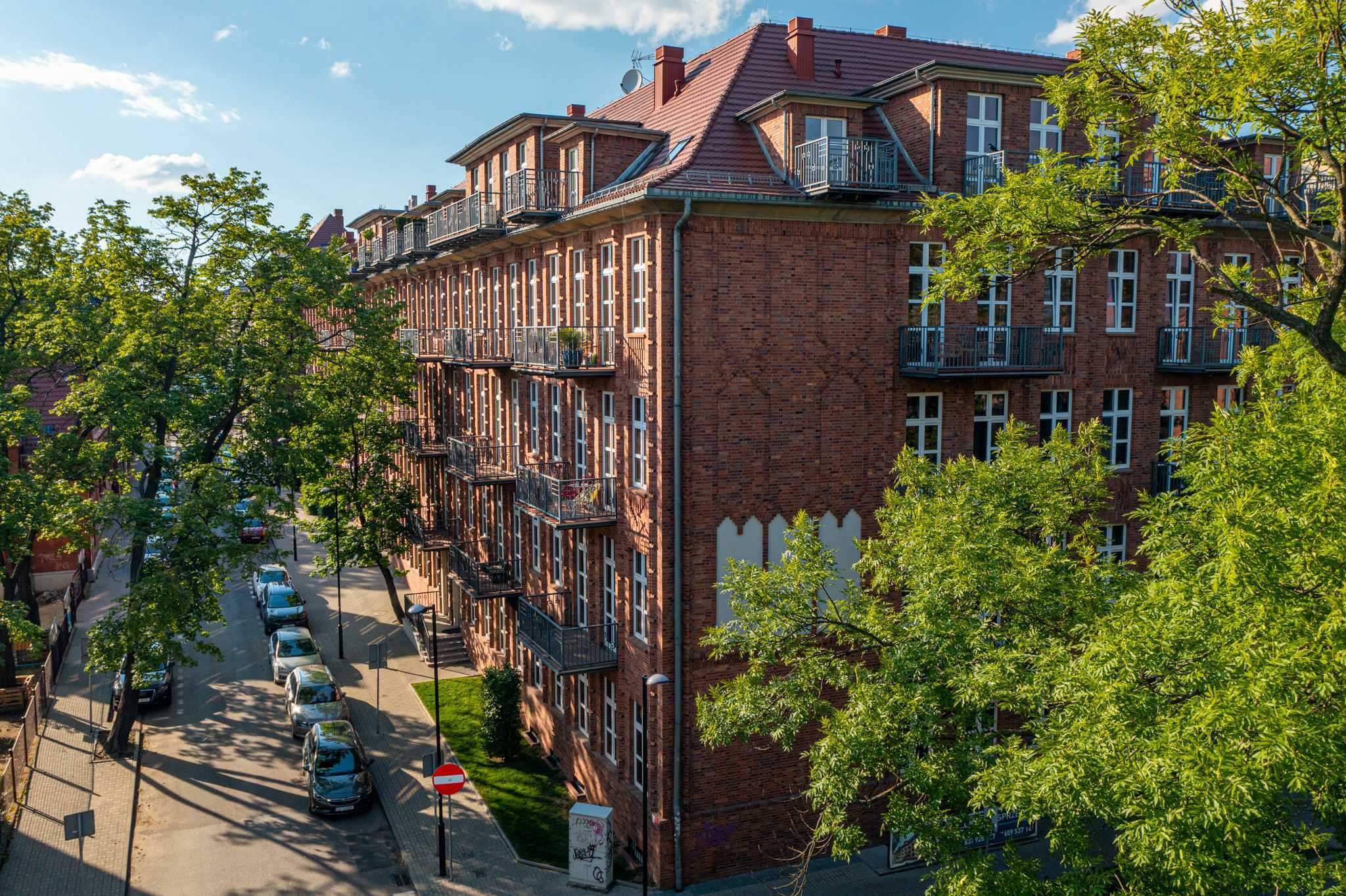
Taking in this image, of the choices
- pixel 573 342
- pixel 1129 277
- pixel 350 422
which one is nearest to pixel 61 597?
pixel 350 422

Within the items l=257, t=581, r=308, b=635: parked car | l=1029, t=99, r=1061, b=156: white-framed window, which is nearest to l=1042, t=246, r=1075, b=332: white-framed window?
l=1029, t=99, r=1061, b=156: white-framed window

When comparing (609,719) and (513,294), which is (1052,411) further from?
(513,294)

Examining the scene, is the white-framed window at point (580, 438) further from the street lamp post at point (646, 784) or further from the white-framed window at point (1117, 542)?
the white-framed window at point (1117, 542)

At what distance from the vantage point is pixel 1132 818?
31.3ft

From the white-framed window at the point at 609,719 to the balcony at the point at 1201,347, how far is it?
44.1ft

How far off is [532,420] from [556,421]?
5.79 ft

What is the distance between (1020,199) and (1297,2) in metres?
3.29

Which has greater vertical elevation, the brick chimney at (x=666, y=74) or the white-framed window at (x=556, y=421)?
the brick chimney at (x=666, y=74)

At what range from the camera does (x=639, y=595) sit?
18.4 metres

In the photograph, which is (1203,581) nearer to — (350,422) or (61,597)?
(350,422)

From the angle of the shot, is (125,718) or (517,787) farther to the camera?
(125,718)

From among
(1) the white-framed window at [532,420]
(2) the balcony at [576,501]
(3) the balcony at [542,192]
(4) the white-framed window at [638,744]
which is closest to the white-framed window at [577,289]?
(3) the balcony at [542,192]

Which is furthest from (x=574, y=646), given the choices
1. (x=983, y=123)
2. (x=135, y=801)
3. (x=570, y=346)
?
(x=983, y=123)

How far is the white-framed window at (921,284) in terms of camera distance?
1850 centimetres
